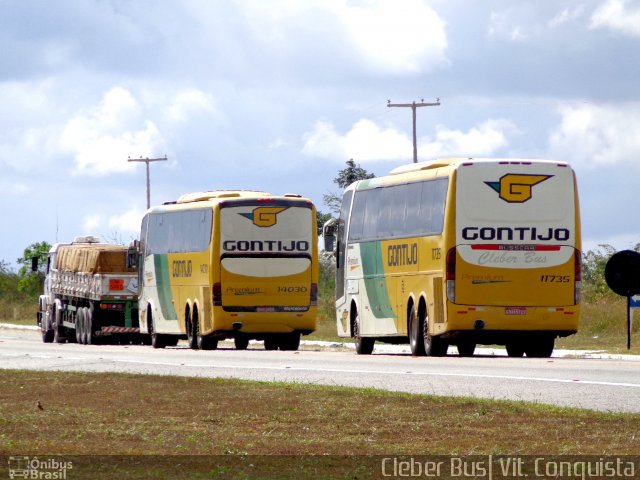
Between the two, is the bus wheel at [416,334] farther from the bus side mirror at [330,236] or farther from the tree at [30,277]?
the tree at [30,277]

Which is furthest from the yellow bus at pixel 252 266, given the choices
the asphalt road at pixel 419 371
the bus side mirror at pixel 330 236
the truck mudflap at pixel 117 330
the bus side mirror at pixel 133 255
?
the truck mudflap at pixel 117 330

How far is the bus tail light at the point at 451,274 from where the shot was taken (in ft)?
Answer: 94.4

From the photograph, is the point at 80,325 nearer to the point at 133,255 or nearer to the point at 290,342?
the point at 133,255

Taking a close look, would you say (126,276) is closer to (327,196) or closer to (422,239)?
(422,239)

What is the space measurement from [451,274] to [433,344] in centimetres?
175

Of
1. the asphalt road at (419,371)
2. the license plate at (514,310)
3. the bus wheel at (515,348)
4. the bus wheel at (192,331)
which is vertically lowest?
the asphalt road at (419,371)

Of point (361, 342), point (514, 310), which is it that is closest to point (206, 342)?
point (361, 342)

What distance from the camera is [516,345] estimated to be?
105 feet

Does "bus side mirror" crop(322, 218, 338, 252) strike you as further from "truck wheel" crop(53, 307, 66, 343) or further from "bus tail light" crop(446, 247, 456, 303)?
"truck wheel" crop(53, 307, 66, 343)

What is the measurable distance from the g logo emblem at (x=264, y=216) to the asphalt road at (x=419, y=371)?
3722 millimetres

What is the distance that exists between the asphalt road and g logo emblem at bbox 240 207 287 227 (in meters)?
3.72

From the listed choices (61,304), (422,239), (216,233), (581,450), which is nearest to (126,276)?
(61,304)

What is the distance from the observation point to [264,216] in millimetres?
36469

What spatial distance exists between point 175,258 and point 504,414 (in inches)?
960
